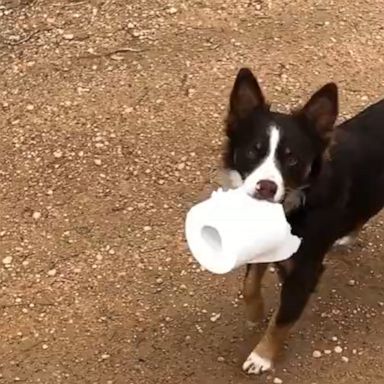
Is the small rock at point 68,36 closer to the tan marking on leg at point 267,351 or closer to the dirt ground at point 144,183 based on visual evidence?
the dirt ground at point 144,183

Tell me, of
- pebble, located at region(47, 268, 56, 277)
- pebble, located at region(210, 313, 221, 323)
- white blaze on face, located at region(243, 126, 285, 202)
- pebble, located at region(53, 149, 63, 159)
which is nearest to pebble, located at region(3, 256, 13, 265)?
pebble, located at region(47, 268, 56, 277)

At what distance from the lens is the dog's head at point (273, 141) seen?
3332mm

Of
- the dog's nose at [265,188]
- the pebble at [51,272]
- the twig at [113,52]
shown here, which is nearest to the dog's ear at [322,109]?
the dog's nose at [265,188]

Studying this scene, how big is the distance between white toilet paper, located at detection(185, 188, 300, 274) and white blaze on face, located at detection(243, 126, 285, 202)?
Result: 31mm

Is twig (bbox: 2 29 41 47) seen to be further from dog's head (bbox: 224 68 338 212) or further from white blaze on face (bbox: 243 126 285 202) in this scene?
white blaze on face (bbox: 243 126 285 202)

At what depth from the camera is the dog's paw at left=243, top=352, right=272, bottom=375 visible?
12.7 ft

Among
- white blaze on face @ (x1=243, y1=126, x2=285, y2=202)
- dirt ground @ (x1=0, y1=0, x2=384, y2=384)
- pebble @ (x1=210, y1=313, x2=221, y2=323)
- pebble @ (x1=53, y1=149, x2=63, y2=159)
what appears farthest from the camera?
pebble @ (x1=53, y1=149, x2=63, y2=159)

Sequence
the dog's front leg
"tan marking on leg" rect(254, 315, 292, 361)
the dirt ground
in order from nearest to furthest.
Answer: the dog's front leg → "tan marking on leg" rect(254, 315, 292, 361) → the dirt ground

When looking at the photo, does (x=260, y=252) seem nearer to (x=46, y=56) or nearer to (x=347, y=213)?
(x=347, y=213)

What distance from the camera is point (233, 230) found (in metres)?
3.19

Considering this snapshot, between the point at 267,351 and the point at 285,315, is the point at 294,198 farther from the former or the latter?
the point at 267,351

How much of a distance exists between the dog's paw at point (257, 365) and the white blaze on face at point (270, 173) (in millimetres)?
811

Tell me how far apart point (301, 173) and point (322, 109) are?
25 cm

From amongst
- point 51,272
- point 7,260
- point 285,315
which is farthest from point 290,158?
point 7,260
